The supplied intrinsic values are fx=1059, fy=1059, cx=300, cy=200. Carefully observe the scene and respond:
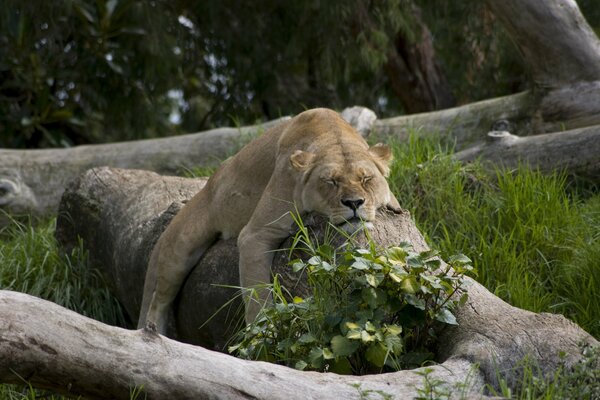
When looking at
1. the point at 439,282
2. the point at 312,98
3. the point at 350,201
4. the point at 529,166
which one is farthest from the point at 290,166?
the point at 312,98

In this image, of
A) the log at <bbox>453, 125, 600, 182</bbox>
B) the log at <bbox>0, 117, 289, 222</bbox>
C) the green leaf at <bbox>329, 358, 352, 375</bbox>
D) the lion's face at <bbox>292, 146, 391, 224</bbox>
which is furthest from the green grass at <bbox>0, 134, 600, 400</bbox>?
the green leaf at <bbox>329, 358, 352, 375</bbox>

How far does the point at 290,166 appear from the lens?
5.39 m

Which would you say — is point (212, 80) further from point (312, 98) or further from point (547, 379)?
point (547, 379)

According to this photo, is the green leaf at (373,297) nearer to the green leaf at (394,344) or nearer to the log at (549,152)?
the green leaf at (394,344)

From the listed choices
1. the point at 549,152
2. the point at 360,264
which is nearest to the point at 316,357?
the point at 360,264

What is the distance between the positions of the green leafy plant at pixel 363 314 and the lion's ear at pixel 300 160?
0.57 metres

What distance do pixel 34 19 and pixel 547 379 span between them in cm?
816

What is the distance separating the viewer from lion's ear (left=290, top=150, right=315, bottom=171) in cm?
524

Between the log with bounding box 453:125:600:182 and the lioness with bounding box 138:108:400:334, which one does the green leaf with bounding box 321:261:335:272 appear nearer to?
the lioness with bounding box 138:108:400:334

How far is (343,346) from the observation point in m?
4.39

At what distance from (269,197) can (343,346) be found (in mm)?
1286

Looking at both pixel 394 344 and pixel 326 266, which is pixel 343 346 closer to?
pixel 394 344

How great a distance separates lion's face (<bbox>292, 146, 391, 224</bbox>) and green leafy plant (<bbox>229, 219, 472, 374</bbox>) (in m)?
0.27

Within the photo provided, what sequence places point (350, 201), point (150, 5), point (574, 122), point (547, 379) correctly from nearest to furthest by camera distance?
1. point (547, 379)
2. point (350, 201)
3. point (574, 122)
4. point (150, 5)
